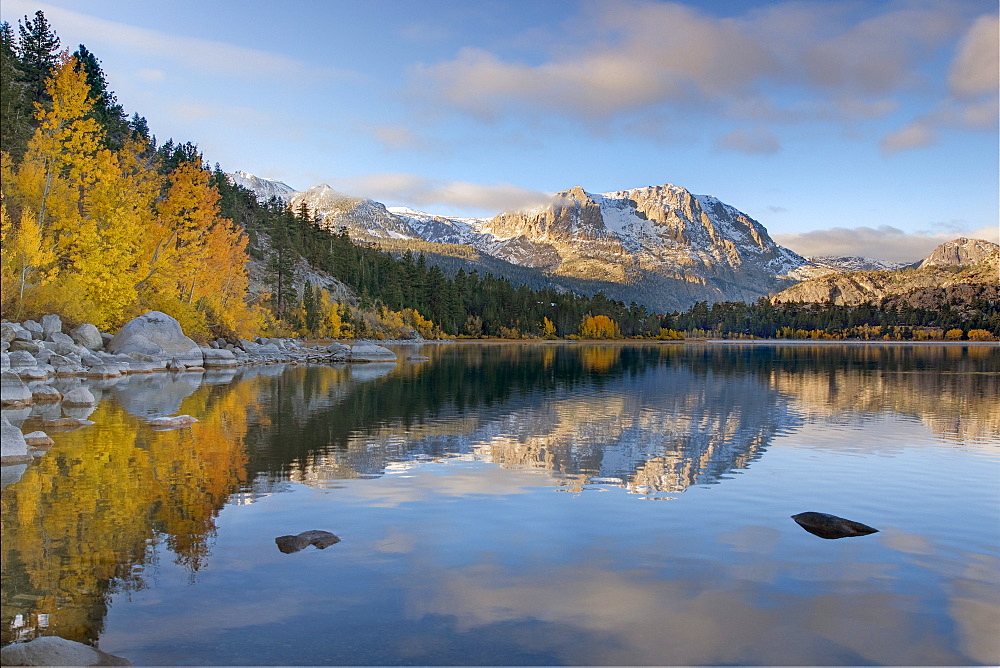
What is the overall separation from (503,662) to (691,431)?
20101 mm

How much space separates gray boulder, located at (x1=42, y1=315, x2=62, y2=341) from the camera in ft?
137

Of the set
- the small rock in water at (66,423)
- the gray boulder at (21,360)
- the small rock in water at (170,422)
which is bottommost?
the small rock in water at (170,422)

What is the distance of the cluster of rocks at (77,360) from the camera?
2384cm

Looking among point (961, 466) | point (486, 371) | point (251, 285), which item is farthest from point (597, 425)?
point (251, 285)

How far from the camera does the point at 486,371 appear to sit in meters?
62.0

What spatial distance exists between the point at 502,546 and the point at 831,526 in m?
6.18

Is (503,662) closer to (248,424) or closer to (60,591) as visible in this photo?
(60,591)

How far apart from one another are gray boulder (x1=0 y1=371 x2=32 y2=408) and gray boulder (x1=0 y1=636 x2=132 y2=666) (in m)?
22.3

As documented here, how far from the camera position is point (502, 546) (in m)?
11.7

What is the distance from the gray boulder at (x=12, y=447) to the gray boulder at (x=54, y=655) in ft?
35.6

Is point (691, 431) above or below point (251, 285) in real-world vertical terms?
below

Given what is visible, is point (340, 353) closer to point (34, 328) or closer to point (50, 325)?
point (50, 325)

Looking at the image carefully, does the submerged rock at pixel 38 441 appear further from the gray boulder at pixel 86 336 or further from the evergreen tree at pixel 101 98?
Answer: the evergreen tree at pixel 101 98

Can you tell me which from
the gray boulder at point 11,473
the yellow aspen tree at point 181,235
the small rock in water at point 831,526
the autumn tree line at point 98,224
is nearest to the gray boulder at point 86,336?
the autumn tree line at point 98,224
